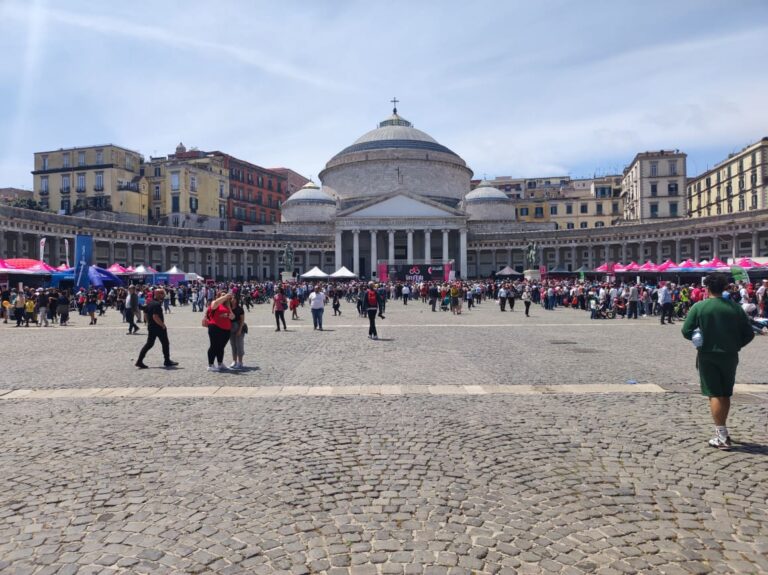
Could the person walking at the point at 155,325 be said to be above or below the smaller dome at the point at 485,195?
below

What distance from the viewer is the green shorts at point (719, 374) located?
6.14m

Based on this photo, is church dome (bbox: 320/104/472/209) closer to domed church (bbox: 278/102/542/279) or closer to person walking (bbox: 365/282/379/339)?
domed church (bbox: 278/102/542/279)

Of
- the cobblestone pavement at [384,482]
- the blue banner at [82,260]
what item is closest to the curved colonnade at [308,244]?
the blue banner at [82,260]

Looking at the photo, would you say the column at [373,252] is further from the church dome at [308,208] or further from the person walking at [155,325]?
the person walking at [155,325]

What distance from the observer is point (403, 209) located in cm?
7381

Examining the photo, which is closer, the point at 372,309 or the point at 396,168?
the point at 372,309

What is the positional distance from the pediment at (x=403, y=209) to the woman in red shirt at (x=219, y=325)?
206ft

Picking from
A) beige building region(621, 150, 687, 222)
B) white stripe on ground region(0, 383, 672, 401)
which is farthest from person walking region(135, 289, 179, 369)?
beige building region(621, 150, 687, 222)

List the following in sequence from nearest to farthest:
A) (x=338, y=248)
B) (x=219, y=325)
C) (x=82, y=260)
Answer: (x=219, y=325) < (x=82, y=260) < (x=338, y=248)

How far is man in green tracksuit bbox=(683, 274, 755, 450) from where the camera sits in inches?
241

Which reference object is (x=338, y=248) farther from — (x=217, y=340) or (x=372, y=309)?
(x=217, y=340)

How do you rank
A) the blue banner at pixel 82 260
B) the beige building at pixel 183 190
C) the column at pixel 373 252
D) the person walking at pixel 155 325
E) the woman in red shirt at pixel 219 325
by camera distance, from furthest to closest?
the column at pixel 373 252 → the beige building at pixel 183 190 → the blue banner at pixel 82 260 → the person walking at pixel 155 325 → the woman in red shirt at pixel 219 325

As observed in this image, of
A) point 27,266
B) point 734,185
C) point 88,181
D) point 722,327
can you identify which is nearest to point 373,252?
point 88,181

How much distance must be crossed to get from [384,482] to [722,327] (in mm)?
3929
